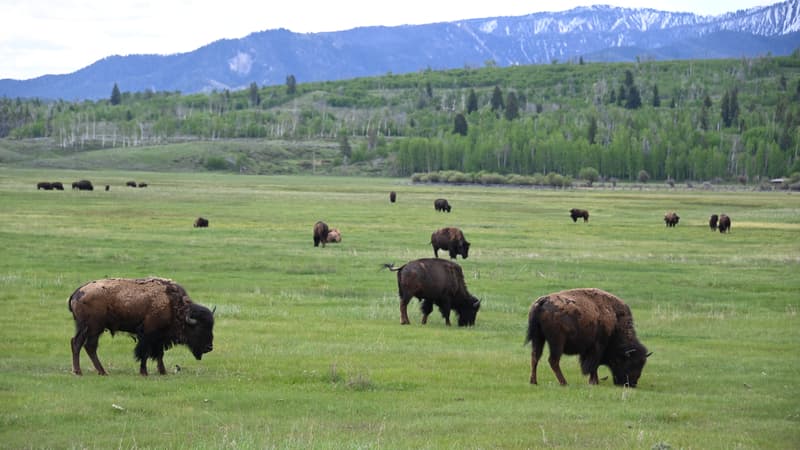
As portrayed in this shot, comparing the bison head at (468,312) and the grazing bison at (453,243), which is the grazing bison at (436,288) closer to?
the bison head at (468,312)

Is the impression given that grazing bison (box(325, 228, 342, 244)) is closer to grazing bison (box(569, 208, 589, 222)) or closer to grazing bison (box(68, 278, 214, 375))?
grazing bison (box(569, 208, 589, 222))

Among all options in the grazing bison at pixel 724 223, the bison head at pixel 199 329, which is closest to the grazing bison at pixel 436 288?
the bison head at pixel 199 329

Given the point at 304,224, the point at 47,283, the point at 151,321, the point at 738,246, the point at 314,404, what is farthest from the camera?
the point at 304,224

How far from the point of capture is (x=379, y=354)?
1788 cm

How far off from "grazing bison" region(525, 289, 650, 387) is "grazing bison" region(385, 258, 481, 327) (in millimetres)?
6417

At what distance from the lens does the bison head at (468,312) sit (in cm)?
2264

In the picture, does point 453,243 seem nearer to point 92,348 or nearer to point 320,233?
point 320,233

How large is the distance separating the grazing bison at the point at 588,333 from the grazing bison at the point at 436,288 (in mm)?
6417

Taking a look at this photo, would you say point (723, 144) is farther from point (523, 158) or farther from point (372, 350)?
→ point (372, 350)

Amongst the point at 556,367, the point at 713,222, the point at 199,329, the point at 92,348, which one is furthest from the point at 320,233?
the point at 713,222

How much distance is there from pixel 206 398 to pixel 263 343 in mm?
5191

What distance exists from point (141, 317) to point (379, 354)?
465 centimetres

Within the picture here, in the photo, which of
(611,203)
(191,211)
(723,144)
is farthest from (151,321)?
(723,144)

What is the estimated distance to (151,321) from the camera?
15617mm
